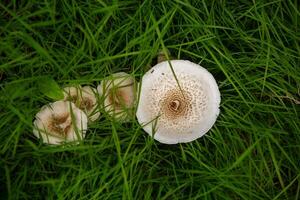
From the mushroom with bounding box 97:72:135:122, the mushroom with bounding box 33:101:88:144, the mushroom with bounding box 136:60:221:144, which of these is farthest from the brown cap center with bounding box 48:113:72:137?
the mushroom with bounding box 136:60:221:144

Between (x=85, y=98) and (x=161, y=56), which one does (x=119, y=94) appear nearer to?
(x=85, y=98)

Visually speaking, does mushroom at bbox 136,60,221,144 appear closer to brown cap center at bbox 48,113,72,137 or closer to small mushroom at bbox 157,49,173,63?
small mushroom at bbox 157,49,173,63

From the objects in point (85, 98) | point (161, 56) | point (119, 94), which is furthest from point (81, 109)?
point (161, 56)

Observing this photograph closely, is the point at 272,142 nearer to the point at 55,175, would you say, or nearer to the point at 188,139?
the point at 188,139

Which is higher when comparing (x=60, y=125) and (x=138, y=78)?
(x=138, y=78)

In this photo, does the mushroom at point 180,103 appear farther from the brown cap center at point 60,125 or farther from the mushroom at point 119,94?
the brown cap center at point 60,125

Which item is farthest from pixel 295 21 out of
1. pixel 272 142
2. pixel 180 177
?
pixel 180 177

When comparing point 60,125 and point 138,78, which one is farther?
point 138,78
